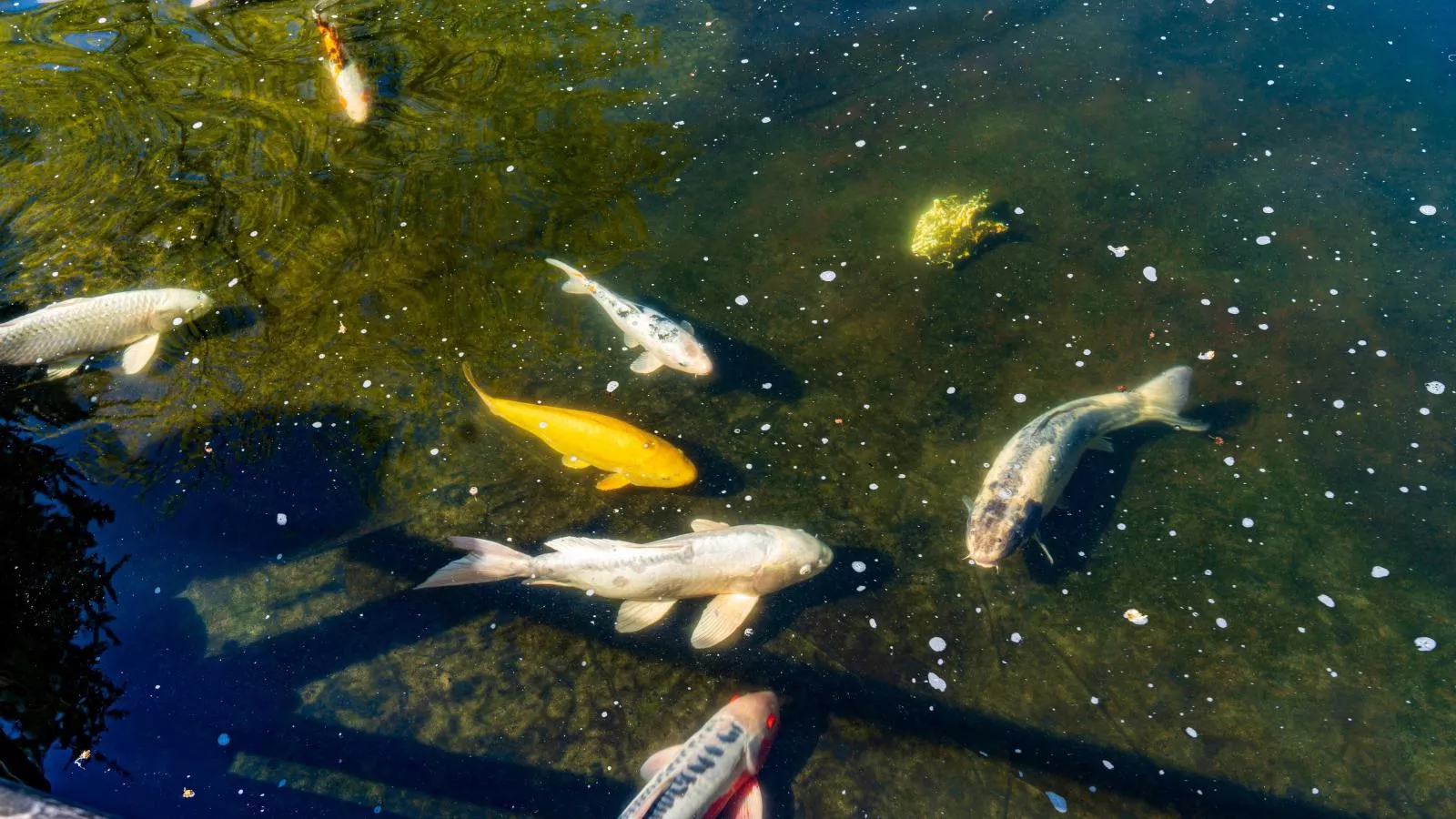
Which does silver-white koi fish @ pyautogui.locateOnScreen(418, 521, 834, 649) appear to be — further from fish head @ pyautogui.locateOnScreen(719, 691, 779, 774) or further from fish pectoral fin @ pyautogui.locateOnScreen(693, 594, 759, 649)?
fish head @ pyautogui.locateOnScreen(719, 691, 779, 774)

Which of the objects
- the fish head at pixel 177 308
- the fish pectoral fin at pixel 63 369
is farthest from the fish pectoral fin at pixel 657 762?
the fish pectoral fin at pixel 63 369

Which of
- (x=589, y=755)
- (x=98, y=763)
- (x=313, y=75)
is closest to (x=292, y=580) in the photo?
(x=98, y=763)

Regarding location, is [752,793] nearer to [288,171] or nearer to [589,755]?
[589,755]

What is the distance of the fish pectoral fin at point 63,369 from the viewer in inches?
233

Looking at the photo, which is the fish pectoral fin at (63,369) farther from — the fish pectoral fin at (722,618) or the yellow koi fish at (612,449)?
the fish pectoral fin at (722,618)

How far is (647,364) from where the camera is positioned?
5.80 m

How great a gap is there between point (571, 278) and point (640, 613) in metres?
2.85

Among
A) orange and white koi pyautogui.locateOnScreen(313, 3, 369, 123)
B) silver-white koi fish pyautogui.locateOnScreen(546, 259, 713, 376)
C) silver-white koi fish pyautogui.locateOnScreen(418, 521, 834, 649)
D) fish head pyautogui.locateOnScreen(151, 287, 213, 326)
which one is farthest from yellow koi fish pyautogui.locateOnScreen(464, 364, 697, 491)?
orange and white koi pyautogui.locateOnScreen(313, 3, 369, 123)

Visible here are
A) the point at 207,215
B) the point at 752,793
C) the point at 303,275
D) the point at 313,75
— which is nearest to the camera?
the point at 752,793

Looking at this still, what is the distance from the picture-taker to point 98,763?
431 centimetres

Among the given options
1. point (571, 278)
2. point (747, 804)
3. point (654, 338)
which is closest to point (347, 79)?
point (571, 278)

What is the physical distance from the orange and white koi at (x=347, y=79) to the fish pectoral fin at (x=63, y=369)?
3.25 m

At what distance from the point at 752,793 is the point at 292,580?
3.03 m

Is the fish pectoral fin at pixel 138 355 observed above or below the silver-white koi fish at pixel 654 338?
above
